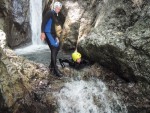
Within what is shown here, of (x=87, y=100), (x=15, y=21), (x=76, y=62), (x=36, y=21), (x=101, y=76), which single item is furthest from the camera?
(x=36, y=21)

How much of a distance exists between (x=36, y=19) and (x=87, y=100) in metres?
8.46

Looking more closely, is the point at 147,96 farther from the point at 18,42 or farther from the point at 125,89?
the point at 18,42

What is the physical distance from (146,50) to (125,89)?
1230 millimetres

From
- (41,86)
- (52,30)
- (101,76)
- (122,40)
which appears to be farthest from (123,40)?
(41,86)

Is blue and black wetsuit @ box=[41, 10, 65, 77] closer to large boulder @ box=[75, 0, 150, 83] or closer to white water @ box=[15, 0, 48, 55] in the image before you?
large boulder @ box=[75, 0, 150, 83]

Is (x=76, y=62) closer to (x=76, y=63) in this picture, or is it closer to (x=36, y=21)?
(x=76, y=63)

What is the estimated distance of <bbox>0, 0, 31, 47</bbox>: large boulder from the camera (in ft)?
38.1

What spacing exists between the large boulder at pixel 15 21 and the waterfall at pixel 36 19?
1.22 feet

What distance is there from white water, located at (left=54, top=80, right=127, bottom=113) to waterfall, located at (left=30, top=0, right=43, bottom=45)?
707 cm

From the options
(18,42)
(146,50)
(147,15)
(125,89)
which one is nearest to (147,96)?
(125,89)

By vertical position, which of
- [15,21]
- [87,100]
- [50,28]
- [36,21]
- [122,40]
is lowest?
[36,21]

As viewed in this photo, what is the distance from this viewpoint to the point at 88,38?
329 inches

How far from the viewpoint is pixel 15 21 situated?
41.2ft

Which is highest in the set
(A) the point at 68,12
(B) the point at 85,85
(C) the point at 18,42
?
(A) the point at 68,12
